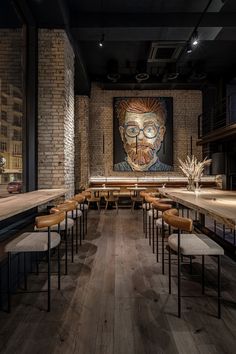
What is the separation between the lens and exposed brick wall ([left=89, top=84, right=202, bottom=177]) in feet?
30.5

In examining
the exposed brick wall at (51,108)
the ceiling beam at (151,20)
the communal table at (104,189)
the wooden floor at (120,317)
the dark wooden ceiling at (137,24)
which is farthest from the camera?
the communal table at (104,189)

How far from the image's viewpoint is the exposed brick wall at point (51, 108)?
475 centimetres

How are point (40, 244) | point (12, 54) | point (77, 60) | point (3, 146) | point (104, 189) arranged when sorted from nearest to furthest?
point (40, 244)
point (3, 146)
point (12, 54)
point (77, 60)
point (104, 189)

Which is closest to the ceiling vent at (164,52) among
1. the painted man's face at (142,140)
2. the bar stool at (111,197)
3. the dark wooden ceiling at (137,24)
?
the dark wooden ceiling at (137,24)

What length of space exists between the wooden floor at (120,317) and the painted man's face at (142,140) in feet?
20.3

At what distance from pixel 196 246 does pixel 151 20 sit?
490 cm

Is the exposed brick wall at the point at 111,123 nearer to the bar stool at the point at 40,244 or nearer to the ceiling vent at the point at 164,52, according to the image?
the ceiling vent at the point at 164,52

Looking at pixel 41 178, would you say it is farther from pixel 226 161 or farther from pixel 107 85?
pixel 226 161

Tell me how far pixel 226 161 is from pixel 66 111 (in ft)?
19.4

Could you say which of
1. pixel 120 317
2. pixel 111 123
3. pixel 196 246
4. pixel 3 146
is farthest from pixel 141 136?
pixel 120 317

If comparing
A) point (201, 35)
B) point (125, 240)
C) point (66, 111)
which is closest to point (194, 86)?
point (201, 35)

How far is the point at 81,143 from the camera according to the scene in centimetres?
851

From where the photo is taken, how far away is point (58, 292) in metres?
2.50

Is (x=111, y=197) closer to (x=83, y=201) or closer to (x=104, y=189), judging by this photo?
(x=104, y=189)
